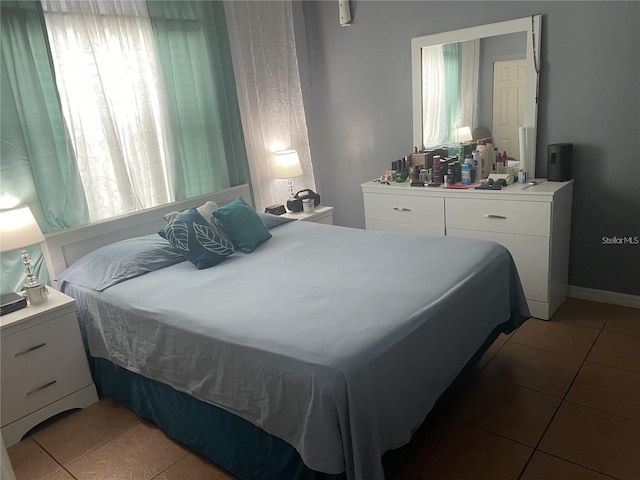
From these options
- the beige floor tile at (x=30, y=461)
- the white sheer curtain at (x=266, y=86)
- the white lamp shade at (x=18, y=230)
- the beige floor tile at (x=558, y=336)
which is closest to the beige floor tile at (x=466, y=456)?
the beige floor tile at (x=558, y=336)

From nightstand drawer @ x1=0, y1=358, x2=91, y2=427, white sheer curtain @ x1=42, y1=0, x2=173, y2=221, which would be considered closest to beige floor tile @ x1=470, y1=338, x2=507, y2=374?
nightstand drawer @ x1=0, y1=358, x2=91, y2=427

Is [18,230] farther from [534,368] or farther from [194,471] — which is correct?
[534,368]

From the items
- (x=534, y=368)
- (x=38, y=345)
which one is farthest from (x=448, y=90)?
(x=38, y=345)

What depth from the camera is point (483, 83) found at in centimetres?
337

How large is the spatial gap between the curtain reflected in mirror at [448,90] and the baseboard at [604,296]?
4.47ft

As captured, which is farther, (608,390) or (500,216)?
(500,216)

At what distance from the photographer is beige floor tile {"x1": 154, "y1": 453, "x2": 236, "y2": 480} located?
2.01 meters

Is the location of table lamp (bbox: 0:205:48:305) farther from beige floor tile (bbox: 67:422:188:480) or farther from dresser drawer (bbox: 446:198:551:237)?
dresser drawer (bbox: 446:198:551:237)

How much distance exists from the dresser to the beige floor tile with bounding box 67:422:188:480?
2.21m

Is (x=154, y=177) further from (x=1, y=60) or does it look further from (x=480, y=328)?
(x=480, y=328)

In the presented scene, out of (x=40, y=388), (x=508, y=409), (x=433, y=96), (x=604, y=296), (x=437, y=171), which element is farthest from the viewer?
(x=433, y=96)

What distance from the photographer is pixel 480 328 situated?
221cm

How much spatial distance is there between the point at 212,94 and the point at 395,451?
2688 millimetres

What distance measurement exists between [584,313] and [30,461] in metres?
3.21
